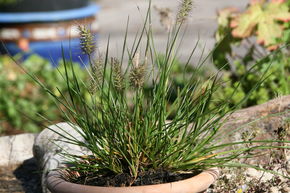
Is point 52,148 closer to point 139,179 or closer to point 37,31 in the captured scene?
point 139,179

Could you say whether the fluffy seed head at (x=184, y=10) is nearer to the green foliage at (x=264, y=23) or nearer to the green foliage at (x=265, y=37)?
the green foliage at (x=265, y=37)

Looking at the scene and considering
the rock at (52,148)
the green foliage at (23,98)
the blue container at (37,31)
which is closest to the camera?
the rock at (52,148)

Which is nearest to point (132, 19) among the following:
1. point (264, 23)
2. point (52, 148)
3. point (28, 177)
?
point (264, 23)

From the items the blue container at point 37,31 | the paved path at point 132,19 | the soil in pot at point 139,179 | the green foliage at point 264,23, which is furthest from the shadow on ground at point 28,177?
the paved path at point 132,19

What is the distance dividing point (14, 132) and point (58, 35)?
2051mm

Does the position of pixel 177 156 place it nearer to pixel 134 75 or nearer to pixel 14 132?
pixel 134 75

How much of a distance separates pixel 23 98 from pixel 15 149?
1.31 m

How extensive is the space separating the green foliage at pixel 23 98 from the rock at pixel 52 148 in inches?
59.0

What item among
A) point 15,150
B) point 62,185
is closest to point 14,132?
point 15,150

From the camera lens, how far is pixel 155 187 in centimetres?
226

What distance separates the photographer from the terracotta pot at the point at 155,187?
226 cm

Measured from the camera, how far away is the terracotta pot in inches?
89.0

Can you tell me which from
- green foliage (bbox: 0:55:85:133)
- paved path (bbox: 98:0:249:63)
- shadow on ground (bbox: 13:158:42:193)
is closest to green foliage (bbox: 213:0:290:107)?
shadow on ground (bbox: 13:158:42:193)

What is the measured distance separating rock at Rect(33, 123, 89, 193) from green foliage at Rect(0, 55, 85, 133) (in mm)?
1499
